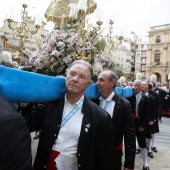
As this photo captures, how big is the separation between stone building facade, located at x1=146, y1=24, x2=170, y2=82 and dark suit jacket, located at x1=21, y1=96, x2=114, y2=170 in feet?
144

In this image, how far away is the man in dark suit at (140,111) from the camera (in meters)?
4.88

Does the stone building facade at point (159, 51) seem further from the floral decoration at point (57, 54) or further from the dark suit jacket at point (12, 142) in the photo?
the dark suit jacket at point (12, 142)

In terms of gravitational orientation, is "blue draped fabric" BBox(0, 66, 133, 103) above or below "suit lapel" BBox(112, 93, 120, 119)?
above

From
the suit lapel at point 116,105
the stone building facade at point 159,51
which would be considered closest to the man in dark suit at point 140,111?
the suit lapel at point 116,105

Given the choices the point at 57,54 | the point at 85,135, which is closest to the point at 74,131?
the point at 85,135

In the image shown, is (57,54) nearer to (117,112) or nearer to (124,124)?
(117,112)

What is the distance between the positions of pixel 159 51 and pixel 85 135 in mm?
47035

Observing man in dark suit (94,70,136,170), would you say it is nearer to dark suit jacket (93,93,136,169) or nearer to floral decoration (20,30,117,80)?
dark suit jacket (93,93,136,169)

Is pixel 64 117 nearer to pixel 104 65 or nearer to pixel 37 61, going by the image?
pixel 37 61

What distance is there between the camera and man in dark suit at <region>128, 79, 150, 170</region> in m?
4.88

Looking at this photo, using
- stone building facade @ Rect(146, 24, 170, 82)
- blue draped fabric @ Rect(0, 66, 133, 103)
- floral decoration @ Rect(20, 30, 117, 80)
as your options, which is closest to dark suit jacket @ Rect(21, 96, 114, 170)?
blue draped fabric @ Rect(0, 66, 133, 103)

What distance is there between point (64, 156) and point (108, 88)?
4.26ft

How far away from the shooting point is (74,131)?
6.09ft

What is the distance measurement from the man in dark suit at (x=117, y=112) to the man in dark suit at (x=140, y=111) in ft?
6.45
